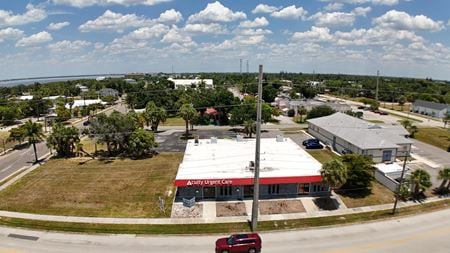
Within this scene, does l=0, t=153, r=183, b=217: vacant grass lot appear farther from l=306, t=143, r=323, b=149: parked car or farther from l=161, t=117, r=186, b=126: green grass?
l=161, t=117, r=186, b=126: green grass

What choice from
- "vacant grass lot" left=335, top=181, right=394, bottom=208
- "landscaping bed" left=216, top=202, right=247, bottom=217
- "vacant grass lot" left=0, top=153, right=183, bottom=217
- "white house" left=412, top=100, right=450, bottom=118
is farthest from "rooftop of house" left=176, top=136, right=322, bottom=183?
"white house" left=412, top=100, right=450, bottom=118

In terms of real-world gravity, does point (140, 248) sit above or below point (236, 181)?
below

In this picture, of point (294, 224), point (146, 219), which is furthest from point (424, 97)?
point (146, 219)

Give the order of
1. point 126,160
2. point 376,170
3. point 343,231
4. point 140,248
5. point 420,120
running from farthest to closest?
1. point 420,120
2. point 126,160
3. point 376,170
4. point 343,231
5. point 140,248

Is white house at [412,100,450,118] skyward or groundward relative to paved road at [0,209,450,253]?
skyward

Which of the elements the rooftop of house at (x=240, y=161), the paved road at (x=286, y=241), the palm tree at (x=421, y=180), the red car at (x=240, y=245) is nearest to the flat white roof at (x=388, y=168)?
the palm tree at (x=421, y=180)

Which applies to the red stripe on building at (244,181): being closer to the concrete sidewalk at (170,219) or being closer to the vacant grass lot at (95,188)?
the vacant grass lot at (95,188)

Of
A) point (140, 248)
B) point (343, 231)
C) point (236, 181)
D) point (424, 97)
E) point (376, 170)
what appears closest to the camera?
point (140, 248)

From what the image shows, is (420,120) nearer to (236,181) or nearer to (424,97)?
(424,97)
